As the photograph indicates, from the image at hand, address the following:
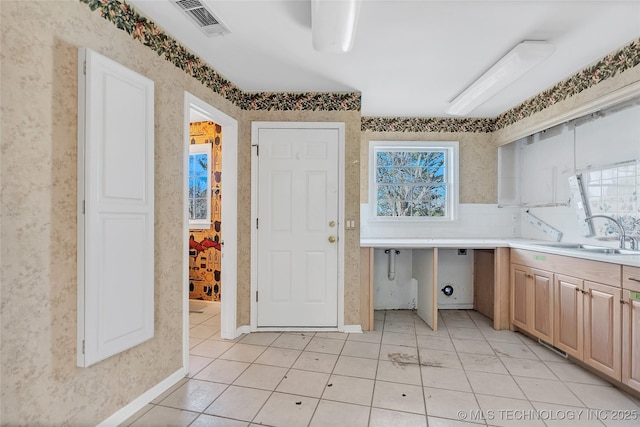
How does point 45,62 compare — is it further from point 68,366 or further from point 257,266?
point 257,266

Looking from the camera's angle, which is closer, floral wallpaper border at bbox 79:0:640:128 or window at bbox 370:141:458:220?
floral wallpaper border at bbox 79:0:640:128

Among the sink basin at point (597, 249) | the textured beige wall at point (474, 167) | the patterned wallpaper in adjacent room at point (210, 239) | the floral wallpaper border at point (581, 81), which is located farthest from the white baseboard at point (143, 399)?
the floral wallpaper border at point (581, 81)

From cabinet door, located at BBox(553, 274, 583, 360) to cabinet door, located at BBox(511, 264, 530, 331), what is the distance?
1.27ft

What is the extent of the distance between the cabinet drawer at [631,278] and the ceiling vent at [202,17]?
3029mm

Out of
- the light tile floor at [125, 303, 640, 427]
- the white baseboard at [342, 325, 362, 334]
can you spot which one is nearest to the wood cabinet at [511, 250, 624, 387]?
the light tile floor at [125, 303, 640, 427]

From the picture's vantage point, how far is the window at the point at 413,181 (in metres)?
4.00

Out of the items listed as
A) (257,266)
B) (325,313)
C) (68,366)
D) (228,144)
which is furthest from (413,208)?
(68,366)

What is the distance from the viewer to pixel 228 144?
3043mm

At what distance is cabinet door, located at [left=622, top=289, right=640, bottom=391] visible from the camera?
1933mm

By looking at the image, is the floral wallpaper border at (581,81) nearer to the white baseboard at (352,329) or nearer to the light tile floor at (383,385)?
the light tile floor at (383,385)

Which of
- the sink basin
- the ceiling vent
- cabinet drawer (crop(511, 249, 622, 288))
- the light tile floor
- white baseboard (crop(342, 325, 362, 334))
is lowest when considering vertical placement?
the light tile floor

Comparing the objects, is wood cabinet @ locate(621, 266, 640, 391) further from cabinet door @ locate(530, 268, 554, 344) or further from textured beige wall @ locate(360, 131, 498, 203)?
textured beige wall @ locate(360, 131, 498, 203)

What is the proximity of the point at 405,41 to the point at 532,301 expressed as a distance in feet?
8.36

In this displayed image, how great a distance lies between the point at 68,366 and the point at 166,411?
0.65 metres
